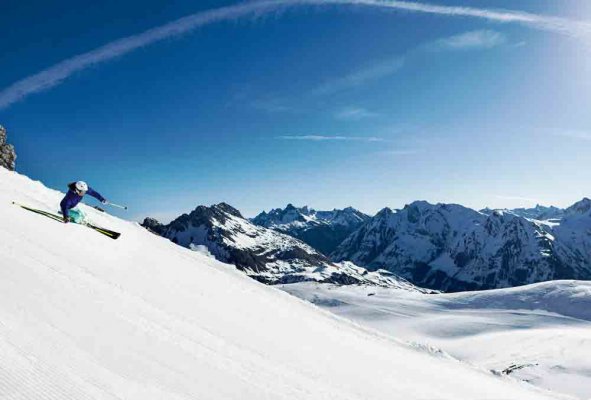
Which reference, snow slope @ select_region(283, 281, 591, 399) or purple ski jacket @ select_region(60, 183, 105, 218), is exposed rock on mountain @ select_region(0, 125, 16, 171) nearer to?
purple ski jacket @ select_region(60, 183, 105, 218)

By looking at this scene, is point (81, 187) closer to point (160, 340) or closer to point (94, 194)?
point (94, 194)

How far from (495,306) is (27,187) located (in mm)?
125812

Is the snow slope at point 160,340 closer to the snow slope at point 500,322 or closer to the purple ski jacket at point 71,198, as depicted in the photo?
the purple ski jacket at point 71,198

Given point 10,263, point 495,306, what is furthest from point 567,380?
point 495,306

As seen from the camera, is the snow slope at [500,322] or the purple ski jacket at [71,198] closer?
the purple ski jacket at [71,198]

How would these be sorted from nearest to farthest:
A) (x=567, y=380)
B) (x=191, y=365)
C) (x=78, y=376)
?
(x=78, y=376)
(x=191, y=365)
(x=567, y=380)

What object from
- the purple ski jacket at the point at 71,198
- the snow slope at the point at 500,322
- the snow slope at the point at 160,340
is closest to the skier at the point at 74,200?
the purple ski jacket at the point at 71,198

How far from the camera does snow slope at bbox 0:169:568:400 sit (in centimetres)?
682

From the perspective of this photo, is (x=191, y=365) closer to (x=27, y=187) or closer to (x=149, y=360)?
(x=149, y=360)

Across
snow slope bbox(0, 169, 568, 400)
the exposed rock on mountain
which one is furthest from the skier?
the exposed rock on mountain

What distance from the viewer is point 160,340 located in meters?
9.38

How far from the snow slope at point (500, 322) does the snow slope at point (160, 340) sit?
43799mm

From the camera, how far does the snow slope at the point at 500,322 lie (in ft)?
196

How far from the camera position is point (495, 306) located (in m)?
126
